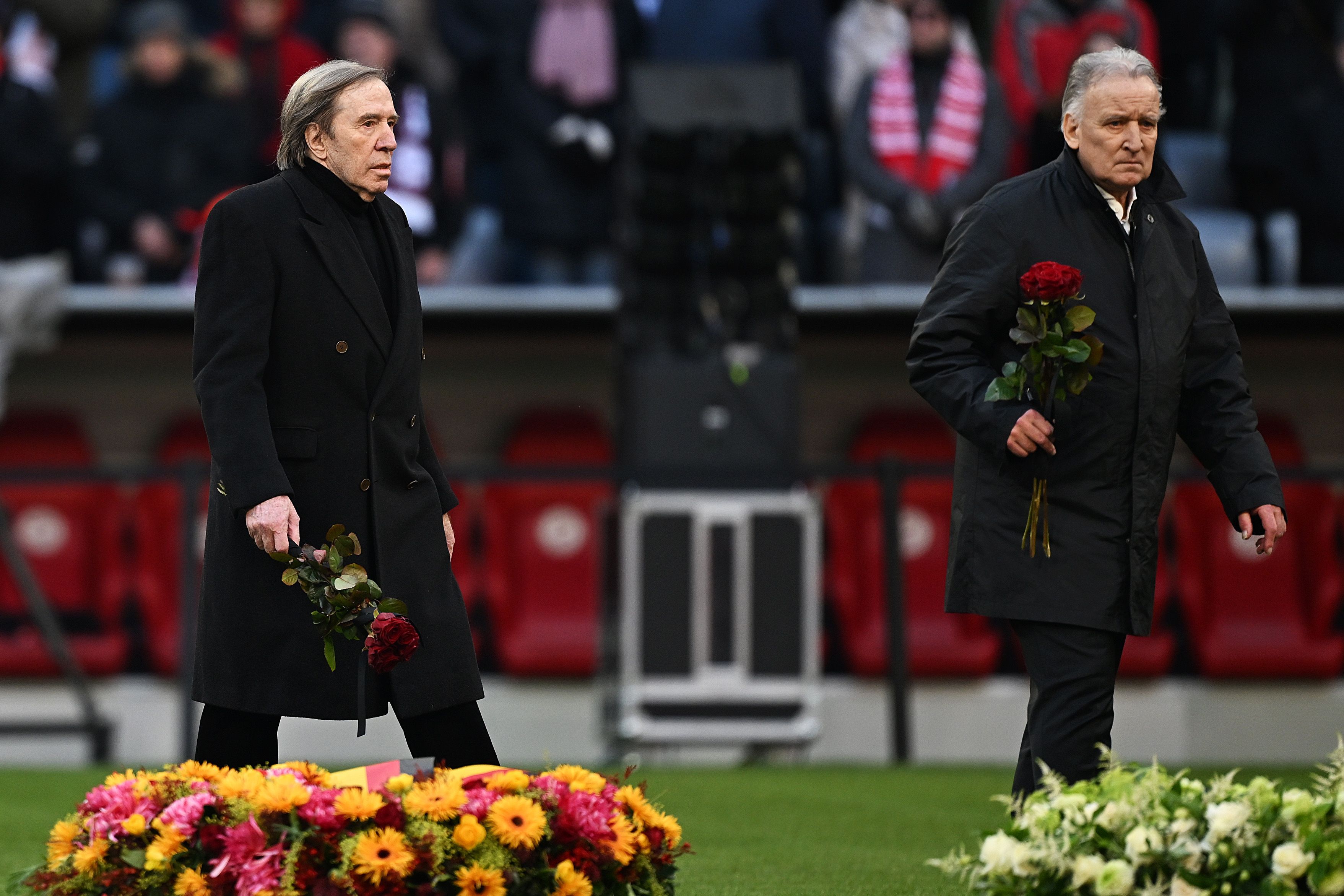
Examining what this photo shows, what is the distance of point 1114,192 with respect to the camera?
152 inches

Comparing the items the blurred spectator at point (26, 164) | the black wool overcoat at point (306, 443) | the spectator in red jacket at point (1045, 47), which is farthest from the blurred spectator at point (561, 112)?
the black wool overcoat at point (306, 443)

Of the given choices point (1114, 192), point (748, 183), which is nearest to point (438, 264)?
point (748, 183)

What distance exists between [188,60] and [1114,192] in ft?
21.6

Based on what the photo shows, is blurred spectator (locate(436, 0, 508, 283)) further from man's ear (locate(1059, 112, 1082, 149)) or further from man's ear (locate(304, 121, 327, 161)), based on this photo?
man's ear (locate(304, 121, 327, 161))

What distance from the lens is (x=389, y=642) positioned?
318 cm

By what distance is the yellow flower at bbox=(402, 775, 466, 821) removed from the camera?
3029 mm

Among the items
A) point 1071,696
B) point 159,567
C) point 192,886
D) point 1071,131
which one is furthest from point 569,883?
point 159,567

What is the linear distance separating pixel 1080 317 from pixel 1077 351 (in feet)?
0.20

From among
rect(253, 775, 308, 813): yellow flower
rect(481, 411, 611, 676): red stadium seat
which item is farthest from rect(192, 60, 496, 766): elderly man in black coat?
rect(481, 411, 611, 676): red stadium seat

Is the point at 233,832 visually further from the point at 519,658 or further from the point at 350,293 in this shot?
the point at 519,658

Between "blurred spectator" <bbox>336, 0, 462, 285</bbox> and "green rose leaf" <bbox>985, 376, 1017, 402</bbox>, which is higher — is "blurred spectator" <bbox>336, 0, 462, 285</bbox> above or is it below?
above

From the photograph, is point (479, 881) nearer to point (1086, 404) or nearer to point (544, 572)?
point (1086, 404)

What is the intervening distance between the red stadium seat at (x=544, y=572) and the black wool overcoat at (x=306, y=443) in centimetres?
568

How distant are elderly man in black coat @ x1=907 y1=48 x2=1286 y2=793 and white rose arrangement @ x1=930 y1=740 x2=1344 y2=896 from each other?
61 cm
